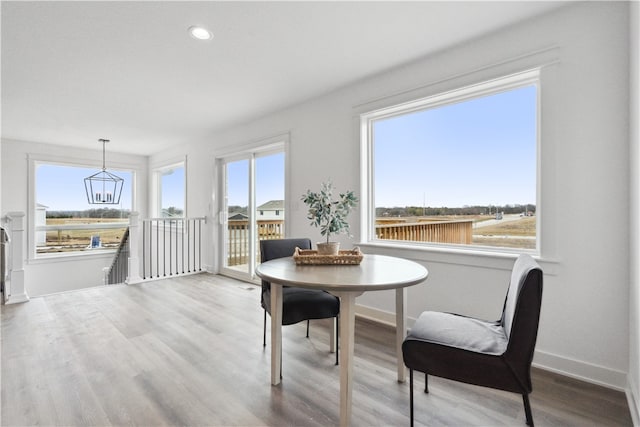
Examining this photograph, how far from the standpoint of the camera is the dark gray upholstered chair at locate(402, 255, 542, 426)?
1.21 metres

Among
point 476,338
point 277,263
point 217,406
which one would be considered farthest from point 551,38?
point 217,406

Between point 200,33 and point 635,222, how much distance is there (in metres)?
2.89

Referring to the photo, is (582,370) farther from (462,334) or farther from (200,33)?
(200,33)

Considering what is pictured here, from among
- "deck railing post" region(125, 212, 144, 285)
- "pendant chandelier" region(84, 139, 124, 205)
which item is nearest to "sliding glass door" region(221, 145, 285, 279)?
"deck railing post" region(125, 212, 144, 285)

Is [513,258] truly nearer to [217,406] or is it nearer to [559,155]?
[559,155]

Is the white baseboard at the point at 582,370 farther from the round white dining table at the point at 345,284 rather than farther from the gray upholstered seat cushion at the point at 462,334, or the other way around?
the round white dining table at the point at 345,284

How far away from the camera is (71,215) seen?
6043 millimetres

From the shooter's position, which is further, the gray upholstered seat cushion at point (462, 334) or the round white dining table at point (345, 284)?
the round white dining table at point (345, 284)

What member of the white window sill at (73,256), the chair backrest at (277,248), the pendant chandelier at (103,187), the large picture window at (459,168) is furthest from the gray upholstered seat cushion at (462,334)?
the white window sill at (73,256)

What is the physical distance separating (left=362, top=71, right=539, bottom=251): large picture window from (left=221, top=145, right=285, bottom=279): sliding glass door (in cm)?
158

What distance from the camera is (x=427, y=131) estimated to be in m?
2.82

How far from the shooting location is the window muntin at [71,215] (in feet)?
18.6

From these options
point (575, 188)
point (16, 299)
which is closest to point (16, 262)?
point (16, 299)

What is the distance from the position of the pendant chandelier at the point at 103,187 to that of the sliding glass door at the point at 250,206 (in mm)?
2812
